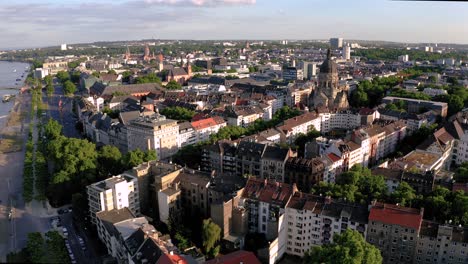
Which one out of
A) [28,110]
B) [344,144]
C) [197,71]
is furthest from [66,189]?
[197,71]

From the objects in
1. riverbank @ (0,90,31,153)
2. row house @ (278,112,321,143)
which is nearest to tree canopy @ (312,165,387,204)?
row house @ (278,112,321,143)

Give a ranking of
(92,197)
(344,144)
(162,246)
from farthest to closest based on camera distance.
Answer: (344,144), (92,197), (162,246)

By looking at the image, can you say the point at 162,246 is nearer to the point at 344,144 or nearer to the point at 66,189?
the point at 66,189

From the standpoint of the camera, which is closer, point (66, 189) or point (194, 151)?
point (66, 189)

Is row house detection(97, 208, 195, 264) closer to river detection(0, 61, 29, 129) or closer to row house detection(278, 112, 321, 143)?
row house detection(278, 112, 321, 143)

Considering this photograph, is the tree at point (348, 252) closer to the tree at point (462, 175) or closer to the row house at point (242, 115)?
the tree at point (462, 175)

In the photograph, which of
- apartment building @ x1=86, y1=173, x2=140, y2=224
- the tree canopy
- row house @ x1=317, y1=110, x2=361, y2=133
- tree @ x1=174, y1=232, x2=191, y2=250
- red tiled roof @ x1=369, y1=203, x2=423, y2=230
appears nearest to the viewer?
red tiled roof @ x1=369, y1=203, x2=423, y2=230

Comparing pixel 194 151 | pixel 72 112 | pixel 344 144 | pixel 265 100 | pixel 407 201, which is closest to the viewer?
pixel 407 201

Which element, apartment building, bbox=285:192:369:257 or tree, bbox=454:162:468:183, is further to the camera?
tree, bbox=454:162:468:183

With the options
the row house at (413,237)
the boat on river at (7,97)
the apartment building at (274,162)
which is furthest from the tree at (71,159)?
the boat on river at (7,97)
